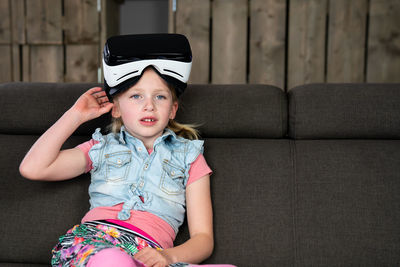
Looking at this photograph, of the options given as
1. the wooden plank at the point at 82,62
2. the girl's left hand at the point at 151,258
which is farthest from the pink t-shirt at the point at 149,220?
the wooden plank at the point at 82,62

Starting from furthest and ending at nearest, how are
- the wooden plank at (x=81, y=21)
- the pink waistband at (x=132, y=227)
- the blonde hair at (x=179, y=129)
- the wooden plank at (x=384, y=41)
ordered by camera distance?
1. the wooden plank at (x=81, y=21)
2. the wooden plank at (x=384, y=41)
3. the blonde hair at (x=179, y=129)
4. the pink waistband at (x=132, y=227)

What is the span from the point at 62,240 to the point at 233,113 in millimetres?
672

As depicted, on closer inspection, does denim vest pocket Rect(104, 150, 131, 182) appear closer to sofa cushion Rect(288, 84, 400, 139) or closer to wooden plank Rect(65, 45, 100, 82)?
sofa cushion Rect(288, 84, 400, 139)

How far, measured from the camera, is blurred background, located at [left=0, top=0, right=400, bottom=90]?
244cm

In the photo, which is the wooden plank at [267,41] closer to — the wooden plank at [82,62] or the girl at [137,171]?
the wooden plank at [82,62]

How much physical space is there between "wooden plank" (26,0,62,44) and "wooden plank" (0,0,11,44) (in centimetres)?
14

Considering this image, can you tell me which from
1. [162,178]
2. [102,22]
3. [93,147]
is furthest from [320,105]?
[102,22]

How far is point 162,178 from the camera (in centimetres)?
112

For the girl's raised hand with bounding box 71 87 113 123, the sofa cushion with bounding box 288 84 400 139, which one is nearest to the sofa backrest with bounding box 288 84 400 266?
the sofa cushion with bounding box 288 84 400 139

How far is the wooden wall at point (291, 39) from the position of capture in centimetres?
243

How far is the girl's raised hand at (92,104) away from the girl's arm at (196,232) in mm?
368

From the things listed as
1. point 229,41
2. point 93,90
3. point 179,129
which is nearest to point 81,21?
point 229,41

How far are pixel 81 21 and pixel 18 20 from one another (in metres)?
0.45

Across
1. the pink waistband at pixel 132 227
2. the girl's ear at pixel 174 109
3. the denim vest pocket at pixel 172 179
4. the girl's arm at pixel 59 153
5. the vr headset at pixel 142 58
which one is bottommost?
Answer: the pink waistband at pixel 132 227
